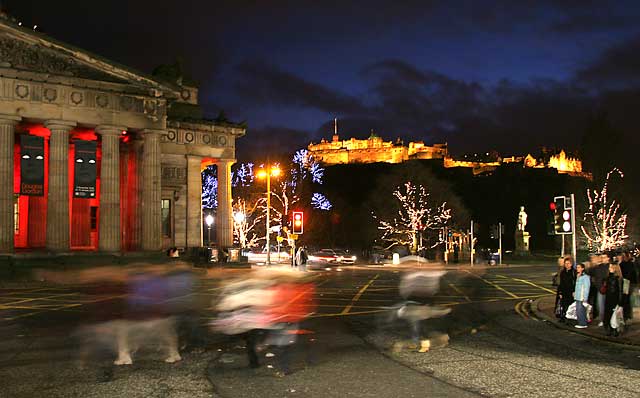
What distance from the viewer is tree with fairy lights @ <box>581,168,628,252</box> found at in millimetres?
67125

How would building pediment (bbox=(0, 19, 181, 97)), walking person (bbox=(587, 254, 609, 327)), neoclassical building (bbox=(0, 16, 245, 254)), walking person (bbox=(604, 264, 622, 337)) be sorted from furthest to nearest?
neoclassical building (bbox=(0, 16, 245, 254)) < building pediment (bbox=(0, 19, 181, 97)) < walking person (bbox=(587, 254, 609, 327)) < walking person (bbox=(604, 264, 622, 337))

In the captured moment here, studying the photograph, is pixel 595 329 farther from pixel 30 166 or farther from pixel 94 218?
pixel 94 218

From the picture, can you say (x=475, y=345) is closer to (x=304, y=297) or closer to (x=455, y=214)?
(x=304, y=297)

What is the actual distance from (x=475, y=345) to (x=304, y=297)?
10.6 m

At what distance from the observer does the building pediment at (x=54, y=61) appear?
33312 mm

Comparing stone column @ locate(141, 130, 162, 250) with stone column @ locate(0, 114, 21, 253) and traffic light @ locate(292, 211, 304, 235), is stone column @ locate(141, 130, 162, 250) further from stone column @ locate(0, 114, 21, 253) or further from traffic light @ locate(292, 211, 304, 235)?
traffic light @ locate(292, 211, 304, 235)

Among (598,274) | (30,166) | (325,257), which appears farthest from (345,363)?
(325,257)

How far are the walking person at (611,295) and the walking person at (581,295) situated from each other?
0.94 metres

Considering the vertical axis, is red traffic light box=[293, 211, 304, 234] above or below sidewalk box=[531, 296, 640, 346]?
above

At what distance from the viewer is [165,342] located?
1238 centimetres

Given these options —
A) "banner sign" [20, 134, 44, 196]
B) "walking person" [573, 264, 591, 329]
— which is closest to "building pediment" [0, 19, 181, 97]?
"banner sign" [20, 134, 44, 196]

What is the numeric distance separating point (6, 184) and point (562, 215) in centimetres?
2825

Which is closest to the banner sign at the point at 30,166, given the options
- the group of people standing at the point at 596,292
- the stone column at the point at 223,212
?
the stone column at the point at 223,212

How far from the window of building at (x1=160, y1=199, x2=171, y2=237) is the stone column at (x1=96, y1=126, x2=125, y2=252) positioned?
7.72m
